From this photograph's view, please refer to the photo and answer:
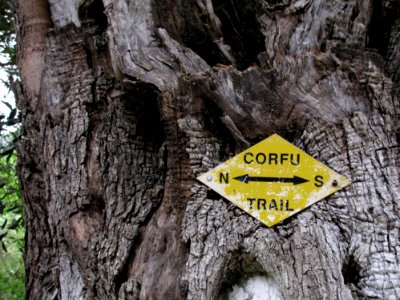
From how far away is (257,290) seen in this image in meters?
1.77

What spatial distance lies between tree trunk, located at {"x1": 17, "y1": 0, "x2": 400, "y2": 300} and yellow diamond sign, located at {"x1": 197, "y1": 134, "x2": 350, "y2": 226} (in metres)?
0.04

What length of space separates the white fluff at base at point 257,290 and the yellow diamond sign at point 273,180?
0.21m

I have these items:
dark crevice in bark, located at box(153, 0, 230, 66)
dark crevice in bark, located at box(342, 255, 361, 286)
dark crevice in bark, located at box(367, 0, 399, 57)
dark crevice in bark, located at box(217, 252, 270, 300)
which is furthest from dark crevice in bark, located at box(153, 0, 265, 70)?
dark crevice in bark, located at box(342, 255, 361, 286)

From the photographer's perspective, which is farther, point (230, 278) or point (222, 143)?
point (222, 143)

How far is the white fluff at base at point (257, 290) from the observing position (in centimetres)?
174

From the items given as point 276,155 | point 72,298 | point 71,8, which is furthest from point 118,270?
point 71,8

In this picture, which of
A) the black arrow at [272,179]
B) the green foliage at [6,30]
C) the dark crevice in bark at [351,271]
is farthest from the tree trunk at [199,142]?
the green foliage at [6,30]

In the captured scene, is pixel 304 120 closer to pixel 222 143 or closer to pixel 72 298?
pixel 222 143

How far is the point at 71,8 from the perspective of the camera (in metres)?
2.65

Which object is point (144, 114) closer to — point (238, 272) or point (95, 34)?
point (95, 34)

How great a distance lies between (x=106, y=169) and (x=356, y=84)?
1.16 m

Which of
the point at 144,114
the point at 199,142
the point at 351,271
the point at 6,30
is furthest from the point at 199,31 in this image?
the point at 6,30

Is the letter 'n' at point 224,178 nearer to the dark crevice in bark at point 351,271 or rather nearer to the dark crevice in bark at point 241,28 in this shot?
the dark crevice in bark at point 351,271

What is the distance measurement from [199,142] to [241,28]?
0.90 metres
